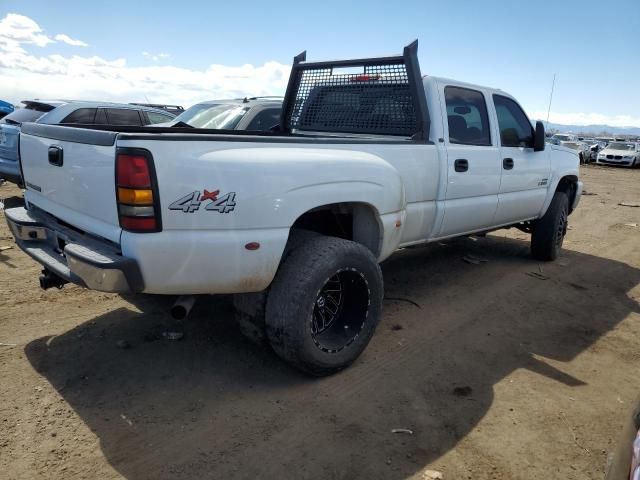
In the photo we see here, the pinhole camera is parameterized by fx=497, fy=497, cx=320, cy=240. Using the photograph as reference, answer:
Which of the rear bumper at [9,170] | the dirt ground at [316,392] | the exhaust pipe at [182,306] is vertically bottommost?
the dirt ground at [316,392]

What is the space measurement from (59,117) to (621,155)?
85.0 feet

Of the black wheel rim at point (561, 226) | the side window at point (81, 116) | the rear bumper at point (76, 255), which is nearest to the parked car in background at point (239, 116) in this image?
the side window at point (81, 116)

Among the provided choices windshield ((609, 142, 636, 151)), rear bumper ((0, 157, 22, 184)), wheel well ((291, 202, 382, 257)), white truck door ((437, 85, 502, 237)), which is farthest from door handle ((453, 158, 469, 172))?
windshield ((609, 142, 636, 151))

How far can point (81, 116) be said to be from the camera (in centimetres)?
819

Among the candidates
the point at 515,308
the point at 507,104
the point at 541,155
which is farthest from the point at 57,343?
the point at 541,155

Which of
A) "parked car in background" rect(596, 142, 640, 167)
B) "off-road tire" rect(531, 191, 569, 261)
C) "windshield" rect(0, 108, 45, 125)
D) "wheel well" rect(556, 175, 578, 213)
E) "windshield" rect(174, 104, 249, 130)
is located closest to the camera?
"off-road tire" rect(531, 191, 569, 261)

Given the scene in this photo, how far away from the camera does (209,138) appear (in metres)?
2.51

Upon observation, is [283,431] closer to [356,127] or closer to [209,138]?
[209,138]

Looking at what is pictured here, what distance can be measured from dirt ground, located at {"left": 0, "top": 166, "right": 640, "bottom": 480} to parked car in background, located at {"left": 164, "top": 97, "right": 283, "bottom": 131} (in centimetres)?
370

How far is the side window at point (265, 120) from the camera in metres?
7.26

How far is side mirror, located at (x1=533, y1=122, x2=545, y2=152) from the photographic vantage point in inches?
198

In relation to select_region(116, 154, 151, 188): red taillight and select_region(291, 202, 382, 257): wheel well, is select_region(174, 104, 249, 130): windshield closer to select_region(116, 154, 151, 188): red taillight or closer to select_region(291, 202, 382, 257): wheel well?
select_region(291, 202, 382, 257): wheel well

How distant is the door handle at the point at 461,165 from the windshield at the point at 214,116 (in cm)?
398

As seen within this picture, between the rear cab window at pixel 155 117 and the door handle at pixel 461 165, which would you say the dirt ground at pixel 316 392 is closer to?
the door handle at pixel 461 165
